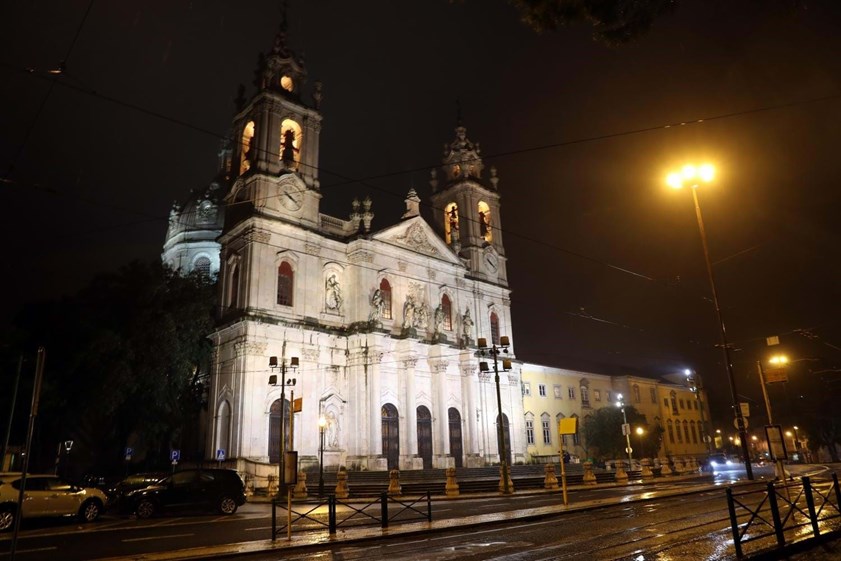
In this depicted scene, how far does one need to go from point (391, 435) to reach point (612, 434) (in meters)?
22.1

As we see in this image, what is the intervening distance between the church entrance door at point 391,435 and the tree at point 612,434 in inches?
843

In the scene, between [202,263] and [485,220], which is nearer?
[485,220]

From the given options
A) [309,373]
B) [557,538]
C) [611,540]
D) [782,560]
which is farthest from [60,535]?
[309,373]

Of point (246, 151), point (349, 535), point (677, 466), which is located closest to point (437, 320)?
point (246, 151)

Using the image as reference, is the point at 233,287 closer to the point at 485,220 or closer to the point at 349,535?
the point at 485,220

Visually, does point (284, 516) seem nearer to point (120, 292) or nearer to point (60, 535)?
point (60, 535)

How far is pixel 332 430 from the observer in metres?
32.0

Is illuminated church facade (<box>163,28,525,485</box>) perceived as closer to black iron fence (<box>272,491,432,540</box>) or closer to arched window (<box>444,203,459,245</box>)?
arched window (<box>444,203,459,245</box>)

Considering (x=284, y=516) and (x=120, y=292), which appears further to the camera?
(x=120, y=292)

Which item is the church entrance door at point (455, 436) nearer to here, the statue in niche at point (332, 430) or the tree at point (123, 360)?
the statue in niche at point (332, 430)

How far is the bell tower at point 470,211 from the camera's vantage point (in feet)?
147

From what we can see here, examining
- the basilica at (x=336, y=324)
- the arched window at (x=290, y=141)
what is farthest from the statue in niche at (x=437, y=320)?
the arched window at (x=290, y=141)

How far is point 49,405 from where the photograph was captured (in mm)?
26594

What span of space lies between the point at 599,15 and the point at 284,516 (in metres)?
15.2
